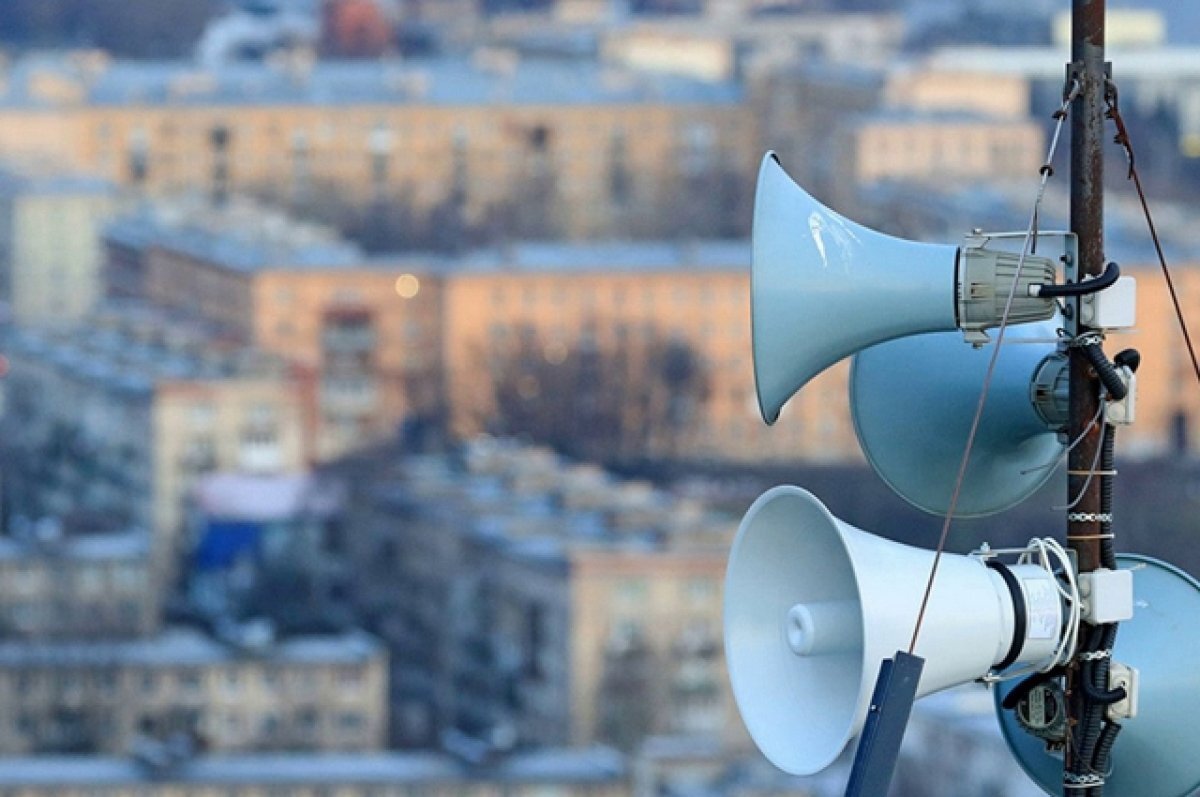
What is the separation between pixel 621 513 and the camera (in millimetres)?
28016

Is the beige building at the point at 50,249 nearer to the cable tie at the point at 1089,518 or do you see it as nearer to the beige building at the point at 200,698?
the beige building at the point at 200,698

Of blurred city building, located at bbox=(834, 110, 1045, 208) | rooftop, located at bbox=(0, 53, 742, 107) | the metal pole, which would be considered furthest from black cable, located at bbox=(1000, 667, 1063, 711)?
rooftop, located at bbox=(0, 53, 742, 107)

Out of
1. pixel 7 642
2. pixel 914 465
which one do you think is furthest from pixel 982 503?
pixel 7 642

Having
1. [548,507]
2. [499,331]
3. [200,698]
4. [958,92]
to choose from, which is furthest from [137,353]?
[958,92]

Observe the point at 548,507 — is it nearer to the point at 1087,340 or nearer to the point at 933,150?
A: the point at 933,150

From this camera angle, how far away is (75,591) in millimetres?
27328

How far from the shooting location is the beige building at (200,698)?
2433 cm

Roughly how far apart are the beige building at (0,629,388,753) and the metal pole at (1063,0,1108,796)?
20.6 meters

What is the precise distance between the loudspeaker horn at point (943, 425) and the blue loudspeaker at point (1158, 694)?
12 centimetres

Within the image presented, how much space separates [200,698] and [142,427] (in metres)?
8.04

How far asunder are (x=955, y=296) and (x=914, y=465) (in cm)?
30

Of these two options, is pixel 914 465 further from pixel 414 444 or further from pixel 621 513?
pixel 414 444

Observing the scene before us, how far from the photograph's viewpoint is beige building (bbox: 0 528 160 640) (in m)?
26.7

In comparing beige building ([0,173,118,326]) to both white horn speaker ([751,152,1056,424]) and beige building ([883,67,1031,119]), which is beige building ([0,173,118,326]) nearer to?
beige building ([883,67,1031,119])
